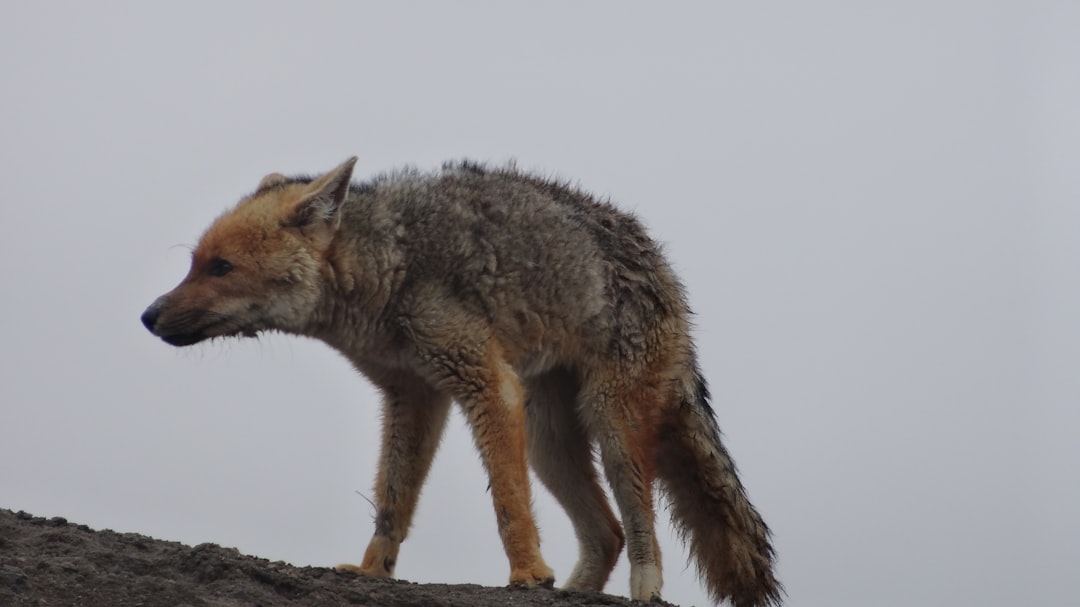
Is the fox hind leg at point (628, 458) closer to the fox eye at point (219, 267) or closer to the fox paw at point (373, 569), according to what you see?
Result: the fox paw at point (373, 569)

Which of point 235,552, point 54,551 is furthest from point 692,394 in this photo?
point 54,551

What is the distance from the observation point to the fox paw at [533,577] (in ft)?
37.6

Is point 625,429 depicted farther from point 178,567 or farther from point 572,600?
point 178,567

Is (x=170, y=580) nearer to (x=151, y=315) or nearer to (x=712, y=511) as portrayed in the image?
(x=151, y=315)

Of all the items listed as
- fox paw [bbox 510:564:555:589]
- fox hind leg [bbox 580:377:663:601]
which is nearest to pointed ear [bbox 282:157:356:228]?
fox hind leg [bbox 580:377:663:601]

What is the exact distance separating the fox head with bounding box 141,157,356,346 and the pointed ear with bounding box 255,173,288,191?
520 millimetres

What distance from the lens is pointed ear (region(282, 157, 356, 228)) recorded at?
12.1 m

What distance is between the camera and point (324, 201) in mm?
12109

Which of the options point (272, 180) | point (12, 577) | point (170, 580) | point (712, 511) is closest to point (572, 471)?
point (712, 511)

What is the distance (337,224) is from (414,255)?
0.70 metres

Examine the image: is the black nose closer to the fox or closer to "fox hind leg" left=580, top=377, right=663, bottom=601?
the fox

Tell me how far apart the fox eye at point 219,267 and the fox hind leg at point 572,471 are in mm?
3104

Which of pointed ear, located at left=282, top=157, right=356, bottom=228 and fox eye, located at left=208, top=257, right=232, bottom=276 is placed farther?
pointed ear, located at left=282, top=157, right=356, bottom=228

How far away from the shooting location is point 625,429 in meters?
12.8
